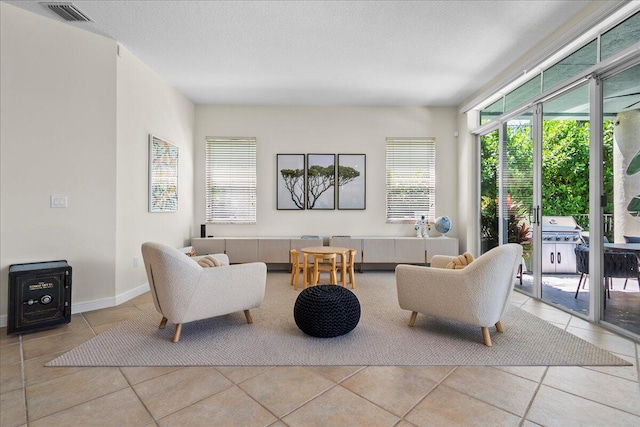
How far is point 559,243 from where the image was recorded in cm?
346

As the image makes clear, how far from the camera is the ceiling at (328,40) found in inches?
115

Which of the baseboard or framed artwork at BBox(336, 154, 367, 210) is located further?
framed artwork at BBox(336, 154, 367, 210)

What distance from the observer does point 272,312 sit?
3285 mm

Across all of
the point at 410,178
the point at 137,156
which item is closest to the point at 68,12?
the point at 137,156

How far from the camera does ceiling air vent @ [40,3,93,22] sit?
2.89m

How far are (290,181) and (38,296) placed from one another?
3.71 m

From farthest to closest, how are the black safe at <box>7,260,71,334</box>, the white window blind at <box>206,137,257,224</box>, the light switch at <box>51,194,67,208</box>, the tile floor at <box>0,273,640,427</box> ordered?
the white window blind at <box>206,137,257,224</box>, the light switch at <box>51,194,67,208</box>, the black safe at <box>7,260,71,334</box>, the tile floor at <box>0,273,640,427</box>

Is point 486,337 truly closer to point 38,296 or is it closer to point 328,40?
point 328,40

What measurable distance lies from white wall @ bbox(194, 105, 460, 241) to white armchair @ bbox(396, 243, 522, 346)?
3.04 metres

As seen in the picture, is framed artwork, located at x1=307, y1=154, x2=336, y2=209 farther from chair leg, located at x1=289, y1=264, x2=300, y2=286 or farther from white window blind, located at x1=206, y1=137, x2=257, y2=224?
chair leg, located at x1=289, y1=264, x2=300, y2=286

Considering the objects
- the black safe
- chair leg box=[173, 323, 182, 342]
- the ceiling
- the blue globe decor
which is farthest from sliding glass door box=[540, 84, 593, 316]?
the black safe

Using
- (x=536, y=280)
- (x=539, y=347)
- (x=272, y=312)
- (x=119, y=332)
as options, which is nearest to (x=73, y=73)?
(x=119, y=332)

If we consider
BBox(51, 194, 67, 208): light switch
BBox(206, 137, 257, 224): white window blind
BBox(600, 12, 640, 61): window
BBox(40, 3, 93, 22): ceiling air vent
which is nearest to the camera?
BBox(600, 12, 640, 61): window

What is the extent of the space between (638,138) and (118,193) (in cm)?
507
